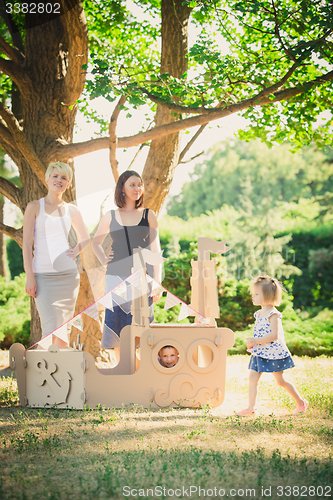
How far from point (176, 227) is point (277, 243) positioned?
245 centimetres

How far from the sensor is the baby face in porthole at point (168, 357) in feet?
11.4

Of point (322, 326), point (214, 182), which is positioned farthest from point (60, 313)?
point (214, 182)

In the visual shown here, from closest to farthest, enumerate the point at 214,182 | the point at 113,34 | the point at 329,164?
the point at 113,34
the point at 329,164
the point at 214,182

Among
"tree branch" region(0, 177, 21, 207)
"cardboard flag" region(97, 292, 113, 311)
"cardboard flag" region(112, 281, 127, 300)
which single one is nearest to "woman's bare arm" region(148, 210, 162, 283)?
"cardboard flag" region(112, 281, 127, 300)

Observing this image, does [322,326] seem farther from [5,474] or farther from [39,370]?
[5,474]

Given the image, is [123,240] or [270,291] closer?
[270,291]

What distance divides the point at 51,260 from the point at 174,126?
202cm

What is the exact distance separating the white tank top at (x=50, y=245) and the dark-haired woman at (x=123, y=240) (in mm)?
321

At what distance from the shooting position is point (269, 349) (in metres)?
3.28

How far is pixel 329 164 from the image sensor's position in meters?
13.7

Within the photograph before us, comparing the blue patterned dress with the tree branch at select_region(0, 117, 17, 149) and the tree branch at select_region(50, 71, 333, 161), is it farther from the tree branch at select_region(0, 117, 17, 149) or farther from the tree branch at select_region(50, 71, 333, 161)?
the tree branch at select_region(0, 117, 17, 149)

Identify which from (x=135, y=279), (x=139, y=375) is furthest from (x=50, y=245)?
(x=139, y=375)

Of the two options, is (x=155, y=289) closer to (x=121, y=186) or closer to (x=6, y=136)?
(x=121, y=186)

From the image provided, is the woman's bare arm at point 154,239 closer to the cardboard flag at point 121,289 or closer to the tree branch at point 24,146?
the cardboard flag at point 121,289
